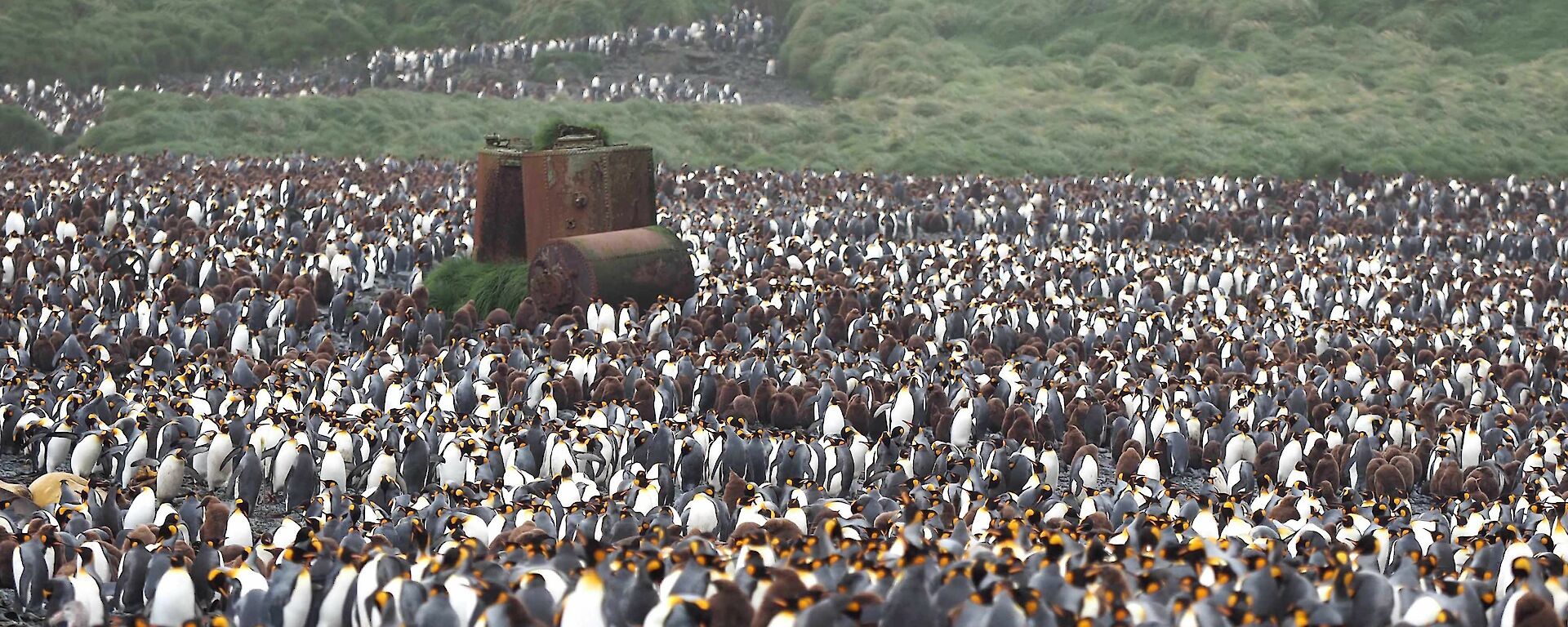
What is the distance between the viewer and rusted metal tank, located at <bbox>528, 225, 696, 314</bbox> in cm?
1565

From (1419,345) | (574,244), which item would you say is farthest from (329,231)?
(1419,345)

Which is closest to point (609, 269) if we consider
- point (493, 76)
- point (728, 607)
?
point (728, 607)

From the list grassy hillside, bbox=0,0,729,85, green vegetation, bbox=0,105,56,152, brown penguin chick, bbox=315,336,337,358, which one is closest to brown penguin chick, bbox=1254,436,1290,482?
brown penguin chick, bbox=315,336,337,358

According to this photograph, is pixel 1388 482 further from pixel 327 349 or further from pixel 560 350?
pixel 327 349

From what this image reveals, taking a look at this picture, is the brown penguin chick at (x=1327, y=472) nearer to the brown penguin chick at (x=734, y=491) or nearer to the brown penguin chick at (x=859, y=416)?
the brown penguin chick at (x=859, y=416)

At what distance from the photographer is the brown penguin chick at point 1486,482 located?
1120 centimetres

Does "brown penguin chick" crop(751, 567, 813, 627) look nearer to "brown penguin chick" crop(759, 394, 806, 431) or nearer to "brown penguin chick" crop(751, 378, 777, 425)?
"brown penguin chick" crop(759, 394, 806, 431)

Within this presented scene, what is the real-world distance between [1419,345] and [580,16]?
37.7 metres

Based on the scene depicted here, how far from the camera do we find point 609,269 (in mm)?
15789

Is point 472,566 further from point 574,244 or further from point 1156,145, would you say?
point 1156,145

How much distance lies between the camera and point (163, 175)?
2575cm

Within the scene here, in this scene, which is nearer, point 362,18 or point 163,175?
point 163,175

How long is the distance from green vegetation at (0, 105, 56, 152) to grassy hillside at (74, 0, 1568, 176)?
42.3 inches

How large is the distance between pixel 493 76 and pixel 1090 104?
17.8 m
